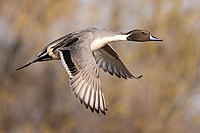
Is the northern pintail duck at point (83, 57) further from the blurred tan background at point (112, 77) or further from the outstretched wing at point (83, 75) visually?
the blurred tan background at point (112, 77)

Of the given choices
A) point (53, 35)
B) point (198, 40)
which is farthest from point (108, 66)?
point (198, 40)

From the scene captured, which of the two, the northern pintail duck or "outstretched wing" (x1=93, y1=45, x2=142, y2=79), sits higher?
the northern pintail duck

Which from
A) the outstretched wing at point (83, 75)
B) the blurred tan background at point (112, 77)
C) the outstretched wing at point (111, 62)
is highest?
the outstretched wing at point (83, 75)

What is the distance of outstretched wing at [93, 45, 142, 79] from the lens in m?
3.02

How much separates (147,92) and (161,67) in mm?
351

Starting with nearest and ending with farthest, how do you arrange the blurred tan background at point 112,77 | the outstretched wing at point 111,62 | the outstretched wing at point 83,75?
the outstretched wing at point 83,75, the outstretched wing at point 111,62, the blurred tan background at point 112,77

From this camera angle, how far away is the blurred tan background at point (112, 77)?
7656 mm

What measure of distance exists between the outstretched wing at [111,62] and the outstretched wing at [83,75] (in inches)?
15.0

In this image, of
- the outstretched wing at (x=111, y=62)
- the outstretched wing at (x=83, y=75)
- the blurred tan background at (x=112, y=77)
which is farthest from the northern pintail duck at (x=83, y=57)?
the blurred tan background at (x=112, y=77)

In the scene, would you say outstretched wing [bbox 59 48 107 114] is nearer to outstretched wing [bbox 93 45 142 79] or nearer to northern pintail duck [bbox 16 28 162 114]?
northern pintail duck [bbox 16 28 162 114]

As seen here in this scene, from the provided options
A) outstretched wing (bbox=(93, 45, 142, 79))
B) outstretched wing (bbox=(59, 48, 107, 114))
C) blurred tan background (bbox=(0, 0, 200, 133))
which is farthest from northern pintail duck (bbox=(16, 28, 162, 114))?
blurred tan background (bbox=(0, 0, 200, 133))

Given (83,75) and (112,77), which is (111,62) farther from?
(112,77)

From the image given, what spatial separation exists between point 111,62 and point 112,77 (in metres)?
4.66

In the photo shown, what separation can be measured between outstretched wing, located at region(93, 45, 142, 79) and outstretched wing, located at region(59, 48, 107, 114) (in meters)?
0.38
